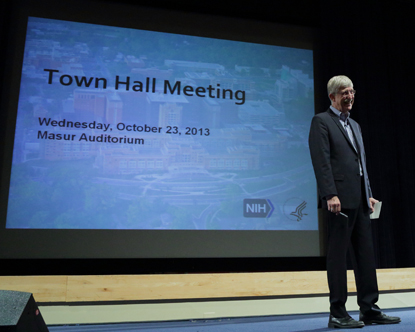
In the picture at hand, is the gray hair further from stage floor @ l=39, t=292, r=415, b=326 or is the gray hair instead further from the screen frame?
the screen frame

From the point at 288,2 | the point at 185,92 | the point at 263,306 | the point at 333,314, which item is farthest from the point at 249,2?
the point at 333,314

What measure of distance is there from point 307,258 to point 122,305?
1.81 m

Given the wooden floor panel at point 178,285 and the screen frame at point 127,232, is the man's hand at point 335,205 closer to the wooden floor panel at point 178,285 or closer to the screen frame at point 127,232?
the wooden floor panel at point 178,285

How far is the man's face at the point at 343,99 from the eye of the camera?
6.13 ft

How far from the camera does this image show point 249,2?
3699mm

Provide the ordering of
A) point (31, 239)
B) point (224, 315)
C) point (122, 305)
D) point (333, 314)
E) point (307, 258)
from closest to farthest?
point (333, 314) < point (224, 315) < point (122, 305) < point (31, 239) < point (307, 258)

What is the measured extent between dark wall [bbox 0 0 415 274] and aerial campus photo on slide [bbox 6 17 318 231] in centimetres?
41

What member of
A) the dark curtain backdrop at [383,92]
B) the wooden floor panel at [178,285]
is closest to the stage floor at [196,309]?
the wooden floor panel at [178,285]

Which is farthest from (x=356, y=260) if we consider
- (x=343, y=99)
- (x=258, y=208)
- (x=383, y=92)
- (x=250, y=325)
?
(x=383, y=92)

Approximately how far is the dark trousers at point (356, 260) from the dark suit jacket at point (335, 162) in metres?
0.08

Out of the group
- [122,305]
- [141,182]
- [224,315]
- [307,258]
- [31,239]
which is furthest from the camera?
[307,258]

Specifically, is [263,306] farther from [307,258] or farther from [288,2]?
[288,2]

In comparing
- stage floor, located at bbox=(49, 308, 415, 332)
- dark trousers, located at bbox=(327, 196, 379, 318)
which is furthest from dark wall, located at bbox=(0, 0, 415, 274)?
dark trousers, located at bbox=(327, 196, 379, 318)

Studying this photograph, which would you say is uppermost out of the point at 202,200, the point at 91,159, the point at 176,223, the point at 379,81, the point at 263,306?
the point at 379,81
